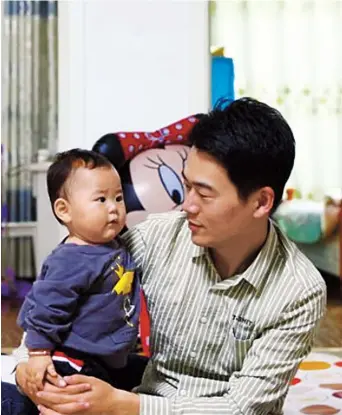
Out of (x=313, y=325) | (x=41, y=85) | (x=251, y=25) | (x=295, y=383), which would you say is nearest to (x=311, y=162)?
(x=251, y=25)

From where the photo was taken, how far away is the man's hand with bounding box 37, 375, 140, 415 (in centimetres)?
130

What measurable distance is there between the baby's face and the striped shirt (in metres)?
0.11

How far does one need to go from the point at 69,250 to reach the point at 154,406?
0.31 metres

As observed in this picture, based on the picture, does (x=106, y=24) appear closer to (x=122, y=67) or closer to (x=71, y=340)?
(x=122, y=67)

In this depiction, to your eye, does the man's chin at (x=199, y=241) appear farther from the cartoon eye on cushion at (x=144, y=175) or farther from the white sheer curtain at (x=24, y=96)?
the white sheer curtain at (x=24, y=96)

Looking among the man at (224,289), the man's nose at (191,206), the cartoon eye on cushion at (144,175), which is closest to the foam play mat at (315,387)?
the cartoon eye on cushion at (144,175)

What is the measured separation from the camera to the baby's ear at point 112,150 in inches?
105

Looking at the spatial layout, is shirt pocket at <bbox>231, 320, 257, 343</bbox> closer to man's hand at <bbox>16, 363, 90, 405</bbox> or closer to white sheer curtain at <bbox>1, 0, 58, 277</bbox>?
man's hand at <bbox>16, 363, 90, 405</bbox>

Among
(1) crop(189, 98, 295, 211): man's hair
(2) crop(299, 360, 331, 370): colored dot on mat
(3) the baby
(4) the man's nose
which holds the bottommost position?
(2) crop(299, 360, 331, 370): colored dot on mat

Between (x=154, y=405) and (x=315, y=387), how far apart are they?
117cm

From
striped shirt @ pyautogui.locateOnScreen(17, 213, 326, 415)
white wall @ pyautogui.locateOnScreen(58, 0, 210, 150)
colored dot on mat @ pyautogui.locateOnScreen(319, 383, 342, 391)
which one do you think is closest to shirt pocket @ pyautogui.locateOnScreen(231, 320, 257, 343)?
striped shirt @ pyautogui.locateOnScreen(17, 213, 326, 415)

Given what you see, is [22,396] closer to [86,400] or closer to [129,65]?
[86,400]

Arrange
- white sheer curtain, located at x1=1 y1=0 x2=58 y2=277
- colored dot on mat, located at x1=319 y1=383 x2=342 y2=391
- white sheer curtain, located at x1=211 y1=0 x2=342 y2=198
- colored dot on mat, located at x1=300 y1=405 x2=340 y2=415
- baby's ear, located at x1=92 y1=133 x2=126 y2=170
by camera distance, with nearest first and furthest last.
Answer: colored dot on mat, located at x1=300 y1=405 x2=340 y2=415 → colored dot on mat, located at x1=319 y1=383 x2=342 y2=391 → baby's ear, located at x1=92 y1=133 x2=126 y2=170 → white sheer curtain, located at x1=1 y1=0 x2=58 y2=277 → white sheer curtain, located at x1=211 y1=0 x2=342 y2=198

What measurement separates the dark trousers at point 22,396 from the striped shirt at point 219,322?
55 millimetres
